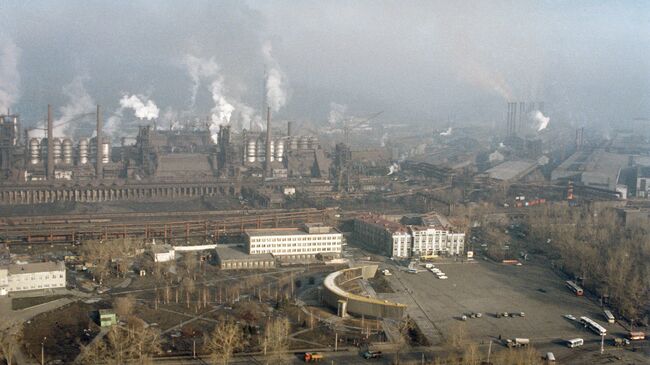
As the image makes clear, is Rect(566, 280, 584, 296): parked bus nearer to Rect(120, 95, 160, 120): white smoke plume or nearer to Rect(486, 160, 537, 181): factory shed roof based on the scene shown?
Rect(486, 160, 537, 181): factory shed roof

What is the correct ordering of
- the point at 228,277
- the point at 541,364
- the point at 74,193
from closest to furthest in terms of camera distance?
the point at 541,364 < the point at 228,277 < the point at 74,193

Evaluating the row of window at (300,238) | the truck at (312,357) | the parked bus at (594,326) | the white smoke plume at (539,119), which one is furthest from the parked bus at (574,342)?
the white smoke plume at (539,119)

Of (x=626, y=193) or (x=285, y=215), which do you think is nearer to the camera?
(x=285, y=215)

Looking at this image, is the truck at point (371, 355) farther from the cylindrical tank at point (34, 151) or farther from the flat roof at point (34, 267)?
the cylindrical tank at point (34, 151)

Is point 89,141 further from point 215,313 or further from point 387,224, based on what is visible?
point 215,313

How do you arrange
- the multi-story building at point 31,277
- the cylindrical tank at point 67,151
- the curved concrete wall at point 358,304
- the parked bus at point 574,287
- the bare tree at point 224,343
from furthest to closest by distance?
the cylindrical tank at point 67,151, the parked bus at point 574,287, the multi-story building at point 31,277, the curved concrete wall at point 358,304, the bare tree at point 224,343

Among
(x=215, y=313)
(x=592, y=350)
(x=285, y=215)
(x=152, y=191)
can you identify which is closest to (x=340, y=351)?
(x=215, y=313)
